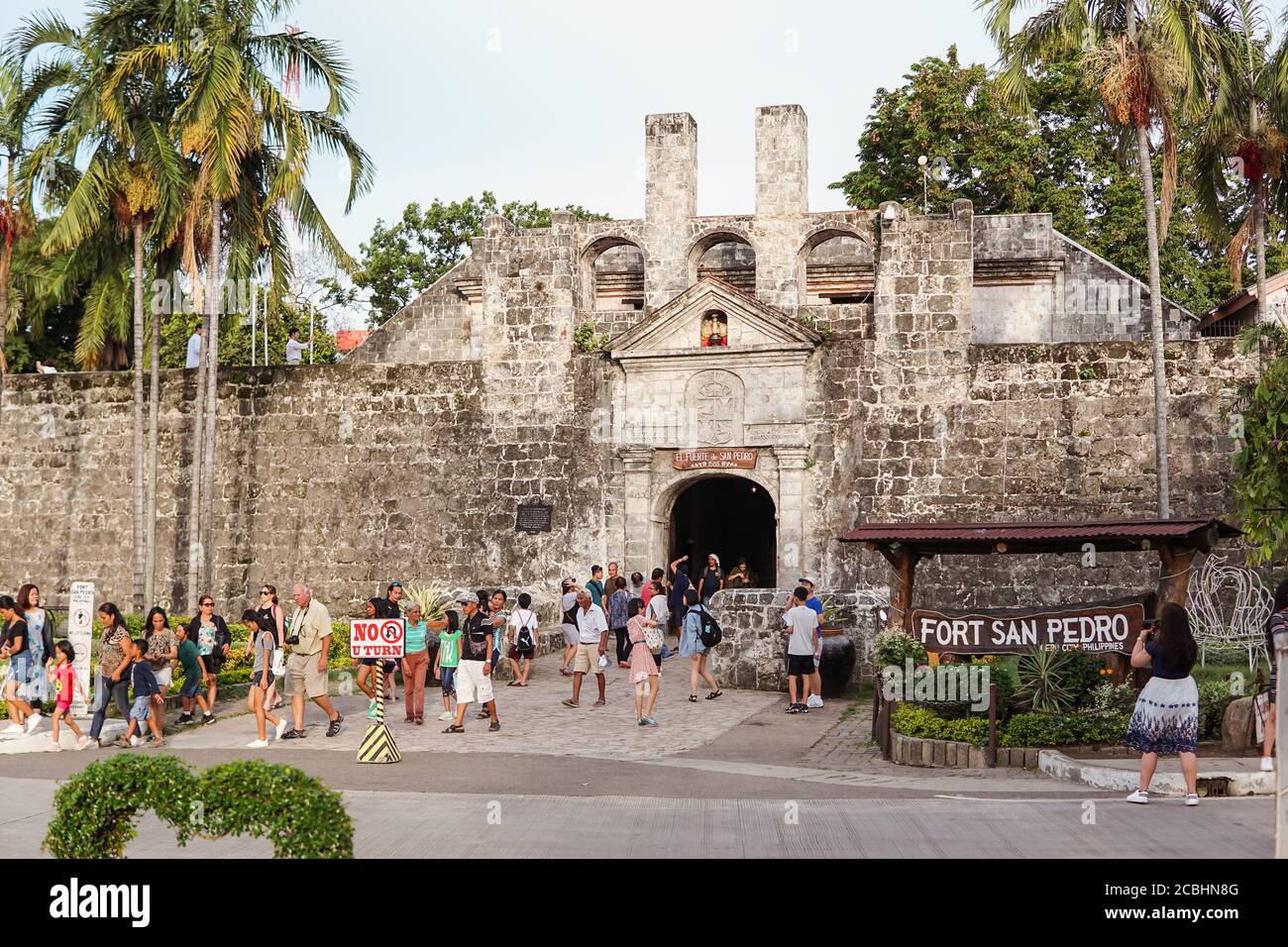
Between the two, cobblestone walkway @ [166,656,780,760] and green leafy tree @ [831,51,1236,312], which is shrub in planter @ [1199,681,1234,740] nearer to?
cobblestone walkway @ [166,656,780,760]

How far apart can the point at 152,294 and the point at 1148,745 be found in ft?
67.3

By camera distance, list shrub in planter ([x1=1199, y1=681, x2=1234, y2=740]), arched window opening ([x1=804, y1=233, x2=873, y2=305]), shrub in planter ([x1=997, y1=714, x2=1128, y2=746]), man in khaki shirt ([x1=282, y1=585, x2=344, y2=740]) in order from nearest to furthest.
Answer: shrub in planter ([x1=1199, y1=681, x2=1234, y2=740])
shrub in planter ([x1=997, y1=714, x2=1128, y2=746])
man in khaki shirt ([x1=282, y1=585, x2=344, y2=740])
arched window opening ([x1=804, y1=233, x2=873, y2=305])

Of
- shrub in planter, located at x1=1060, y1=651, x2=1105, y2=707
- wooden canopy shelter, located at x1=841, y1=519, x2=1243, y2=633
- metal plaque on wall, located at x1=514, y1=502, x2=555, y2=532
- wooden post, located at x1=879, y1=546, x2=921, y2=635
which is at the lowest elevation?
shrub in planter, located at x1=1060, y1=651, x2=1105, y2=707

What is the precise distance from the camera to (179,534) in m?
26.8

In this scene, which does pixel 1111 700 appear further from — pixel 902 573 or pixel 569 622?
pixel 569 622

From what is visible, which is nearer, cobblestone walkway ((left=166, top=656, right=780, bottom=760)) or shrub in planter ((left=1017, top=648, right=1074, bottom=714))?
shrub in planter ((left=1017, top=648, right=1074, bottom=714))

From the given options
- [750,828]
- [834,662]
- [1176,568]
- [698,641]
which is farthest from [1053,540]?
[750,828]

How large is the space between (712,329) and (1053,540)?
10328 millimetres

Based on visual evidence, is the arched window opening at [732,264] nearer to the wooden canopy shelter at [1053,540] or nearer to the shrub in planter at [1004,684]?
the wooden canopy shelter at [1053,540]

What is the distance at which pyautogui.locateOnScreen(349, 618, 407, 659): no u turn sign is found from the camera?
1561 centimetres

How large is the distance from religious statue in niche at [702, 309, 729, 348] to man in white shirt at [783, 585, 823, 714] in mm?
7778

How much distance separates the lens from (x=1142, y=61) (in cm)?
2038

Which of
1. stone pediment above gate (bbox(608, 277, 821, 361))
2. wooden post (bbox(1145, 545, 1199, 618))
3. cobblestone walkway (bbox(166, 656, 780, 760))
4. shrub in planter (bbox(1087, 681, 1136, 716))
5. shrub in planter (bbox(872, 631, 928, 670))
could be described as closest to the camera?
shrub in planter (bbox(1087, 681, 1136, 716))

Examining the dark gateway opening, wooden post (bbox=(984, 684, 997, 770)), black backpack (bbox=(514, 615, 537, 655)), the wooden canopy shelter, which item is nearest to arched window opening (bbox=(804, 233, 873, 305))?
the dark gateway opening
